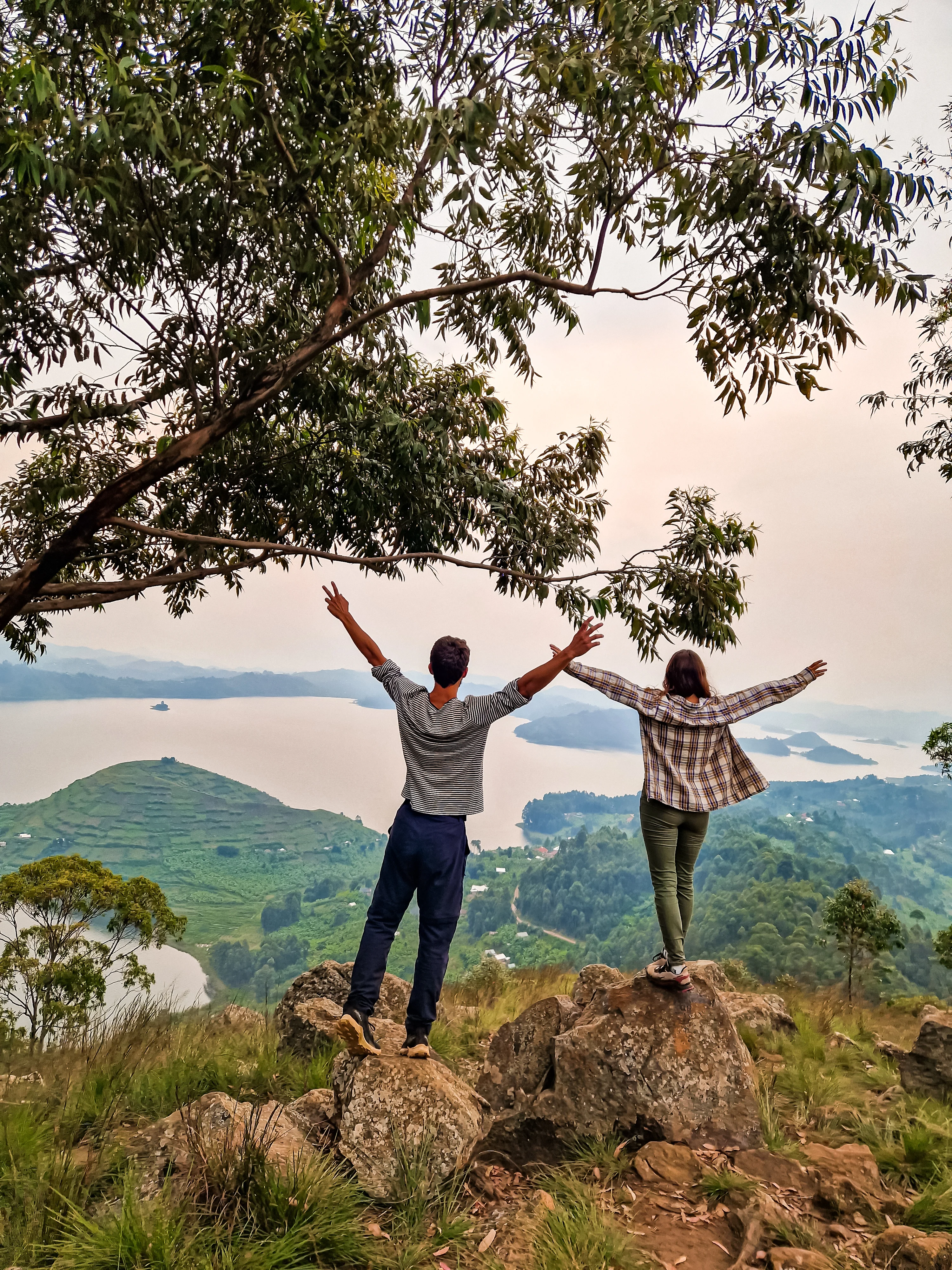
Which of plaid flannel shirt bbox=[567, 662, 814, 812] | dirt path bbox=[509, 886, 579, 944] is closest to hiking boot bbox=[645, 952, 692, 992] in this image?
plaid flannel shirt bbox=[567, 662, 814, 812]

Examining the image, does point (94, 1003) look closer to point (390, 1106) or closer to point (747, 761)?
point (390, 1106)

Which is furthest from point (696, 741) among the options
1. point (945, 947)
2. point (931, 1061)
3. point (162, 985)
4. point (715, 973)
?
point (945, 947)

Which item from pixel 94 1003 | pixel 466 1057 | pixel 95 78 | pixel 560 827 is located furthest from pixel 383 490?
pixel 560 827

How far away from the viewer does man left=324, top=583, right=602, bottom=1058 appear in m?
4.07

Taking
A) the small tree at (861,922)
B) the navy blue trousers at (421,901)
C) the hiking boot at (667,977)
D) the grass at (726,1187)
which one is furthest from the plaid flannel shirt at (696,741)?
the small tree at (861,922)

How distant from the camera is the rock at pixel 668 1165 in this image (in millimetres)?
3865

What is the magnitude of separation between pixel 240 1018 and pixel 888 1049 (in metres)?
5.72

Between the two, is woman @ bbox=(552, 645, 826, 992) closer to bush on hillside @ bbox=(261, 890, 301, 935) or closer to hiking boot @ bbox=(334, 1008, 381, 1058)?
hiking boot @ bbox=(334, 1008, 381, 1058)

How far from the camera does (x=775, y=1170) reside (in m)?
3.93

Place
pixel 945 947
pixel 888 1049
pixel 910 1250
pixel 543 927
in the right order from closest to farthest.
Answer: pixel 910 1250 → pixel 888 1049 → pixel 945 947 → pixel 543 927

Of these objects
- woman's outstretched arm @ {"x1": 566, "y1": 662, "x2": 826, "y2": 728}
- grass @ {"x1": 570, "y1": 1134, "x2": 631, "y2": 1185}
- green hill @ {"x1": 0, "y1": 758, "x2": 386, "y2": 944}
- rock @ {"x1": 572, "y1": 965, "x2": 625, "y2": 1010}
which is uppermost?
woman's outstretched arm @ {"x1": 566, "y1": 662, "x2": 826, "y2": 728}

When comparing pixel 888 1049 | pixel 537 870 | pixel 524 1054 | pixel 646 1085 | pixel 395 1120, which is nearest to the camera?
pixel 395 1120

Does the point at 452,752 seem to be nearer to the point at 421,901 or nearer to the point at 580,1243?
the point at 421,901

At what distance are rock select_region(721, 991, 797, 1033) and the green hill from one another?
→ 28.9 metres
